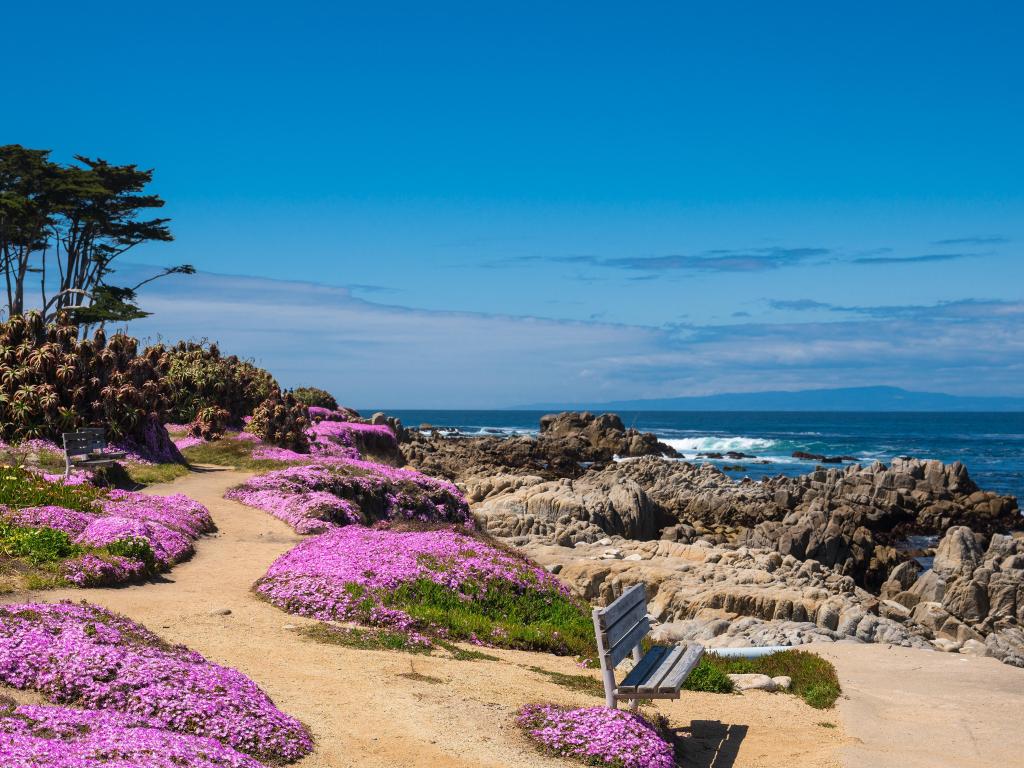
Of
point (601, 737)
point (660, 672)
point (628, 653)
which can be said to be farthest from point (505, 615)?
point (601, 737)

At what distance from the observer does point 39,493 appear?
1852cm

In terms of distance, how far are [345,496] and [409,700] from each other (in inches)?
632

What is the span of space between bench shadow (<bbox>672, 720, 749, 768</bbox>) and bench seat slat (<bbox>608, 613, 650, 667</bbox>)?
1.16 m

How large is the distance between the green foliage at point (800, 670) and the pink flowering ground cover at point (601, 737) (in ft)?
12.5

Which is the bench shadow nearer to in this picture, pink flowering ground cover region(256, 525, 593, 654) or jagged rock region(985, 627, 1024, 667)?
pink flowering ground cover region(256, 525, 593, 654)

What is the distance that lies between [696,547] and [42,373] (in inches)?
763

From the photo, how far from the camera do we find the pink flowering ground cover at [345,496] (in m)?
23.0

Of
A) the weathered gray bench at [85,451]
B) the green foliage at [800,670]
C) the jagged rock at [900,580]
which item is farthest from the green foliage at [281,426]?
the green foliage at [800,670]

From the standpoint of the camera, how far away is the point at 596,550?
27359 millimetres

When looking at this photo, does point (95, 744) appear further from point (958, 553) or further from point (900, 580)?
point (958, 553)

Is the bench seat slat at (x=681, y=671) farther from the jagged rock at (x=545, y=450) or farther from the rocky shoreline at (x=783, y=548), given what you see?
the jagged rock at (x=545, y=450)

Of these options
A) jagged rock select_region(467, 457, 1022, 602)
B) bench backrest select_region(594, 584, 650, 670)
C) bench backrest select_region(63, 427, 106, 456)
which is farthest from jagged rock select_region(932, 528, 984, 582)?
bench backrest select_region(63, 427, 106, 456)

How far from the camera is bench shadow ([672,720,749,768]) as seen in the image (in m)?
10.2

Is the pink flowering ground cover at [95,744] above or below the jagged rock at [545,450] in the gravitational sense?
above
